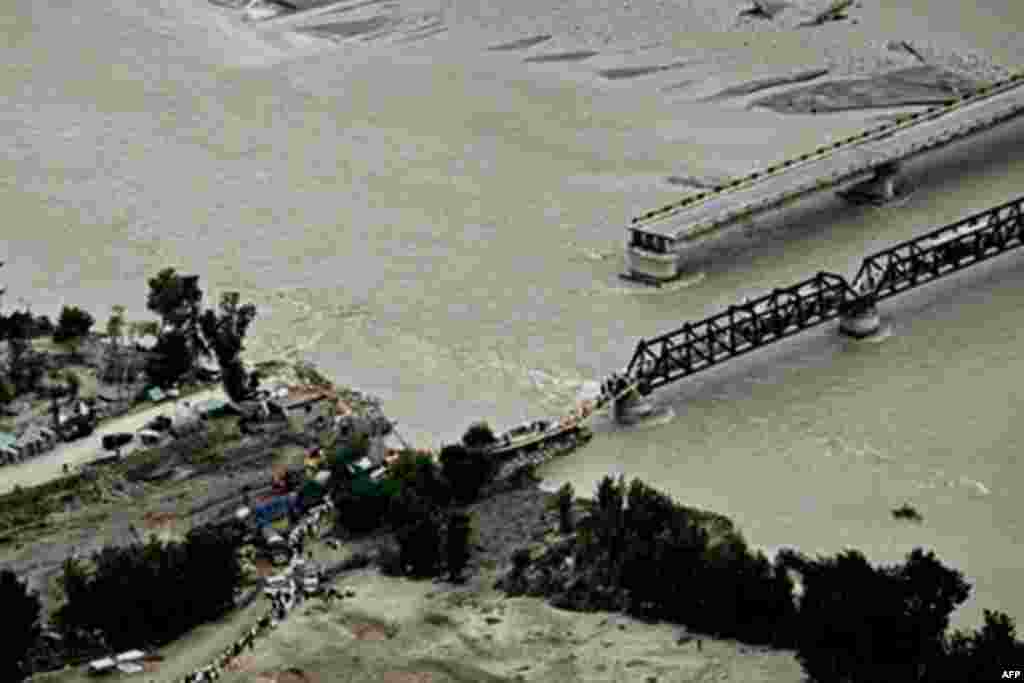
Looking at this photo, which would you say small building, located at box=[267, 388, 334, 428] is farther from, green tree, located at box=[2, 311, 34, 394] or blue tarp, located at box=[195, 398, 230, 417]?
green tree, located at box=[2, 311, 34, 394]

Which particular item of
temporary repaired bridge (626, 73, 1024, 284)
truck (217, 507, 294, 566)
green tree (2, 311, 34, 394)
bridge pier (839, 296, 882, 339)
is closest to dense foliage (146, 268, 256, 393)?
green tree (2, 311, 34, 394)

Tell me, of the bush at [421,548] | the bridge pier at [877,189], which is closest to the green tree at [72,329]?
the bush at [421,548]

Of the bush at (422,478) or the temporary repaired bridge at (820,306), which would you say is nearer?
the bush at (422,478)

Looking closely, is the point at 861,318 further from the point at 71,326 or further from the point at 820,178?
the point at 71,326

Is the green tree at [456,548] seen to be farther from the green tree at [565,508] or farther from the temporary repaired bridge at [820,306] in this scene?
the temporary repaired bridge at [820,306]

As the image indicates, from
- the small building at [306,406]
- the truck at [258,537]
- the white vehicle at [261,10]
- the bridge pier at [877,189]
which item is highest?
the white vehicle at [261,10]

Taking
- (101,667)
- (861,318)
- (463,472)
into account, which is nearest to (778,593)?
(463,472)

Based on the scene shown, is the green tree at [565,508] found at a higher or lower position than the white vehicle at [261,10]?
lower

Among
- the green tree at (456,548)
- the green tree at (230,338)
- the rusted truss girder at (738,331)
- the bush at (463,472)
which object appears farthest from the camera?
the rusted truss girder at (738,331)
